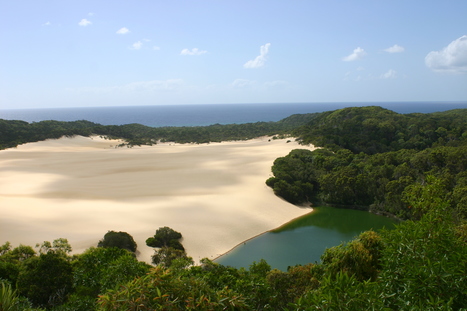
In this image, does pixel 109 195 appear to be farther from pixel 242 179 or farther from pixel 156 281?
pixel 156 281

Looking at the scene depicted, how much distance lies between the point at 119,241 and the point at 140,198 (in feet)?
37.8

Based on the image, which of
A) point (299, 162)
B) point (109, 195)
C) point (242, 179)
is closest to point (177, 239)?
point (109, 195)

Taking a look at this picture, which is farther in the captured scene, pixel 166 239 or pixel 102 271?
pixel 166 239

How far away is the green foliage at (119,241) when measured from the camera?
2045 cm

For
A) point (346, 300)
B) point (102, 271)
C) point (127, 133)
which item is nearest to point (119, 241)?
point (102, 271)

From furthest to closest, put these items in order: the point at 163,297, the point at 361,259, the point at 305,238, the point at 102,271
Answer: the point at 305,238, the point at 102,271, the point at 361,259, the point at 163,297

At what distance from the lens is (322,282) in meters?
7.19

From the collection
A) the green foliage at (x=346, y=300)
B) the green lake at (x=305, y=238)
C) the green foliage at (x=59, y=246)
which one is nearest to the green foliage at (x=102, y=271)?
the green foliage at (x=59, y=246)

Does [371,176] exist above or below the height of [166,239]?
above

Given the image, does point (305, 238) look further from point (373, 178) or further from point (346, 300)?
point (346, 300)

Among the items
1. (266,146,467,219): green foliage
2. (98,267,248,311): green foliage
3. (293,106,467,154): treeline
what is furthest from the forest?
(293,106,467,154): treeline

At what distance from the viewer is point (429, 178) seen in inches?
357

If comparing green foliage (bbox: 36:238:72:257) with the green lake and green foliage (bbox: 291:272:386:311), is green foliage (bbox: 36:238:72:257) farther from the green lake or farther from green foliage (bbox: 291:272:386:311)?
green foliage (bbox: 291:272:386:311)

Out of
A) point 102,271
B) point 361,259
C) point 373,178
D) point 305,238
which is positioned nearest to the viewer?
point 361,259
